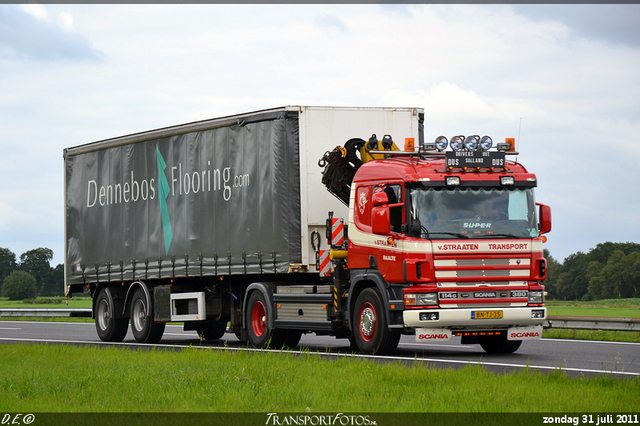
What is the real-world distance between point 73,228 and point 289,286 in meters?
8.50

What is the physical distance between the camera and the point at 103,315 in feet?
74.8

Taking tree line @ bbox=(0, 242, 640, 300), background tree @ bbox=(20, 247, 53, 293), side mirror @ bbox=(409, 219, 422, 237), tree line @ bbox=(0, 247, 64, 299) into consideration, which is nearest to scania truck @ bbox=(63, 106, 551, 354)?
side mirror @ bbox=(409, 219, 422, 237)

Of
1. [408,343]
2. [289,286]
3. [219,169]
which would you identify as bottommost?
[408,343]

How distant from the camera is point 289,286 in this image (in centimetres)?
1761

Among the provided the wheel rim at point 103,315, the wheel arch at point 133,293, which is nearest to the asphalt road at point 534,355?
the wheel arch at point 133,293

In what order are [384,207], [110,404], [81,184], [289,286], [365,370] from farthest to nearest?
[81,184] < [289,286] < [384,207] < [365,370] < [110,404]

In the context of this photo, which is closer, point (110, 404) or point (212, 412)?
point (212, 412)

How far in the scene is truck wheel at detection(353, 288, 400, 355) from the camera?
14984mm

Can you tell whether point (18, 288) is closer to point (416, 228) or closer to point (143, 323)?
point (143, 323)

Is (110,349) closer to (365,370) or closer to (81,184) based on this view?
(365,370)

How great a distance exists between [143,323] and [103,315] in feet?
6.13

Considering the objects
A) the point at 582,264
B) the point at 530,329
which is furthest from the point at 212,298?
the point at 582,264

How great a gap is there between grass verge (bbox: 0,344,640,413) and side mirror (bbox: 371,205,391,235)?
8.23ft

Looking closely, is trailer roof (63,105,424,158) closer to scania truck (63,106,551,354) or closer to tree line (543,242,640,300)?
scania truck (63,106,551,354)
